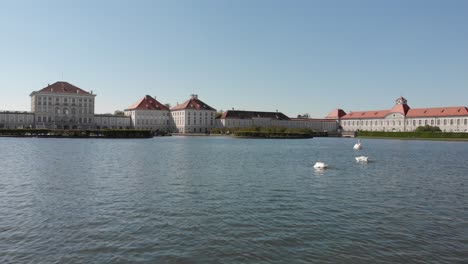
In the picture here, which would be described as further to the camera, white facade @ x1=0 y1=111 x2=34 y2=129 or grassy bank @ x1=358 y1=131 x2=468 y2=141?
white facade @ x1=0 y1=111 x2=34 y2=129

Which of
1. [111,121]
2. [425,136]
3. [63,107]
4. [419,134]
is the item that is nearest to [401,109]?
[419,134]

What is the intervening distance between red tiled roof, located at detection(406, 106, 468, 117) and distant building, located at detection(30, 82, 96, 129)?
355ft

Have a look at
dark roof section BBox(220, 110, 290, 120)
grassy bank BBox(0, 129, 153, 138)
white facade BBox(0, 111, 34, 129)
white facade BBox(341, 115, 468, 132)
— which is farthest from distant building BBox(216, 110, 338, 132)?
white facade BBox(0, 111, 34, 129)

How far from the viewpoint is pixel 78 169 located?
2486 cm

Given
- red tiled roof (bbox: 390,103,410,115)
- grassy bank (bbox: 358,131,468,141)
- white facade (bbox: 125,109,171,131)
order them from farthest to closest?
1. red tiled roof (bbox: 390,103,410,115)
2. white facade (bbox: 125,109,171,131)
3. grassy bank (bbox: 358,131,468,141)

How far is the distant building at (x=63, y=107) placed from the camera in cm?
11706

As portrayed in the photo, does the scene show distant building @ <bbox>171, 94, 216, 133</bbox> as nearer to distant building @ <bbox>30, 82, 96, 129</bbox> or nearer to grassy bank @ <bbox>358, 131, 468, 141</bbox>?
distant building @ <bbox>30, 82, 96, 129</bbox>

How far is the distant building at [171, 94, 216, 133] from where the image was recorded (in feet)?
445

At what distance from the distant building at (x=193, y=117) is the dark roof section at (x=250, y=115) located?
17.0 feet

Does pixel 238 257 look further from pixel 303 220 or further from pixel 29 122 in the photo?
pixel 29 122

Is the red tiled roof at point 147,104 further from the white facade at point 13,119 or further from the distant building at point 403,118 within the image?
the distant building at point 403,118

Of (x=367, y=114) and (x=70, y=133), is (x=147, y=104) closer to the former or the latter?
(x=70, y=133)

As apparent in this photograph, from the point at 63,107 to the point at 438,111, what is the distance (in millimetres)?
120324

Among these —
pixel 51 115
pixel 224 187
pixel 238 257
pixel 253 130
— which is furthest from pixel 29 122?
pixel 238 257
